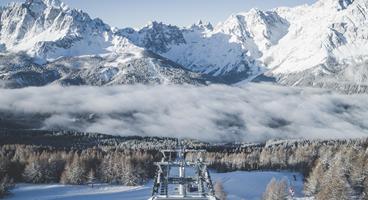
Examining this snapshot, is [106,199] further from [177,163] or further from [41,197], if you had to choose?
[177,163]

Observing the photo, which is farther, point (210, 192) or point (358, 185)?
point (358, 185)

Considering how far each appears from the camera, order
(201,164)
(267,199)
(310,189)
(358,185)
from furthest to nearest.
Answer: (310,189) < (267,199) < (358,185) < (201,164)

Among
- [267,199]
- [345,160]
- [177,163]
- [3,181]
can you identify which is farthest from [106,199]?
[177,163]

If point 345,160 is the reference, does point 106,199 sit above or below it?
below

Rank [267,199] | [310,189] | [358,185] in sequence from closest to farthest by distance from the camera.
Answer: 1. [358,185]
2. [267,199]
3. [310,189]

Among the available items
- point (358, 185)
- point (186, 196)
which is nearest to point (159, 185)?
point (186, 196)

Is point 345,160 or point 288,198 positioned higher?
point 345,160

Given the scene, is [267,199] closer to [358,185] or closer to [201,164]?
[358,185]

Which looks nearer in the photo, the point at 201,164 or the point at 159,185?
the point at 159,185

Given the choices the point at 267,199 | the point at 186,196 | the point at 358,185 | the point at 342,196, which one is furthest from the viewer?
the point at 267,199
